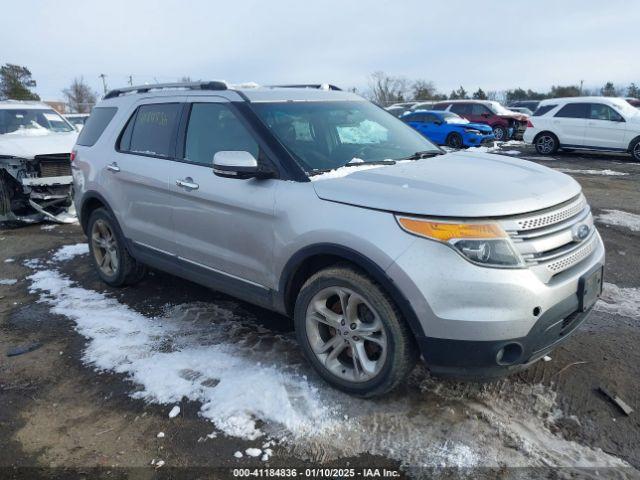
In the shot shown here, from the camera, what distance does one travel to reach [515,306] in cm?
247

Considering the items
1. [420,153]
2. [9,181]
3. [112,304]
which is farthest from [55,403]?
[9,181]

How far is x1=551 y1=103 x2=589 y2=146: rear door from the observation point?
14945mm

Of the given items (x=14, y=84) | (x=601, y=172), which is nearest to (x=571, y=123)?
(x=601, y=172)

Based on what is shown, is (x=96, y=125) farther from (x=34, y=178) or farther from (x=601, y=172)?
(x=601, y=172)

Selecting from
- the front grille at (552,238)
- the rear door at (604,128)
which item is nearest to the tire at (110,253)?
the front grille at (552,238)

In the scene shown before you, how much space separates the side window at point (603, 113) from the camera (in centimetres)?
1432

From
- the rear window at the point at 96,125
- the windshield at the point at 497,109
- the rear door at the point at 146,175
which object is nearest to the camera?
the rear door at the point at 146,175

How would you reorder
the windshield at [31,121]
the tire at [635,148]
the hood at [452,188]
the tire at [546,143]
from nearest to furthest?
the hood at [452,188] < the windshield at [31,121] < the tire at [635,148] < the tire at [546,143]

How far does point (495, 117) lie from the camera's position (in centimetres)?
2059

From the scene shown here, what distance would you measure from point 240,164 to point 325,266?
2.72ft

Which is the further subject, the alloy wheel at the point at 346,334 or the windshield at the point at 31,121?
the windshield at the point at 31,121

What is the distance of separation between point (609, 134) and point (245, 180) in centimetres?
1437

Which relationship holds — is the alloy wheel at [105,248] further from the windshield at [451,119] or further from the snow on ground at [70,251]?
the windshield at [451,119]

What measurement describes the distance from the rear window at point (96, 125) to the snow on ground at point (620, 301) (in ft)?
15.5
